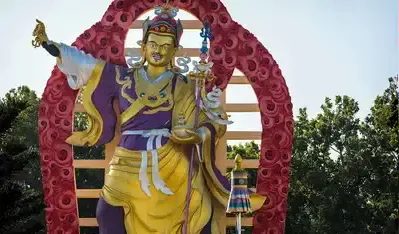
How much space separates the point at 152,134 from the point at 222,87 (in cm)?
117

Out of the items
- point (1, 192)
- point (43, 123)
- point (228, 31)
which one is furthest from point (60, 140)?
point (228, 31)

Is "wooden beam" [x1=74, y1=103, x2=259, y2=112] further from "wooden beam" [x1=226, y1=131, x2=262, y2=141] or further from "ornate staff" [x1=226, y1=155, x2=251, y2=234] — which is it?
"ornate staff" [x1=226, y1=155, x2=251, y2=234]

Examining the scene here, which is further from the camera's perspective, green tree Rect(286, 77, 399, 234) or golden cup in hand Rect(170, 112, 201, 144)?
green tree Rect(286, 77, 399, 234)

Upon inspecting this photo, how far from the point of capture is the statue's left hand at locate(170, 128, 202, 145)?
7758mm

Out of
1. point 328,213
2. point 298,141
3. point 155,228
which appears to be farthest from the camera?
point 298,141

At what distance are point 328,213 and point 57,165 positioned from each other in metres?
9.07

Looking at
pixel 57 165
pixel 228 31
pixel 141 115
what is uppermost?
pixel 228 31

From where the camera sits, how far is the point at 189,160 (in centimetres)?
809

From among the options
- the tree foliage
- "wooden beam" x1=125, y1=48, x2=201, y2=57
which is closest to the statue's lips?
"wooden beam" x1=125, y1=48, x2=201, y2=57

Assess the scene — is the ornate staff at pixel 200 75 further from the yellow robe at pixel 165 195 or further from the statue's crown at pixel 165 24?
the statue's crown at pixel 165 24

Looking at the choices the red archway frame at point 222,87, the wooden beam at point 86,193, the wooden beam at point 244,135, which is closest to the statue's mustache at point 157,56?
the red archway frame at point 222,87

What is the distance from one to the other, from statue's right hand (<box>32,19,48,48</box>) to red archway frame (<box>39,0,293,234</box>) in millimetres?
675

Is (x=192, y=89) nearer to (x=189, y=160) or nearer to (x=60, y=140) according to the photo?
(x=189, y=160)

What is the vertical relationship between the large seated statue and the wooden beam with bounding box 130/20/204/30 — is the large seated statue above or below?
below
